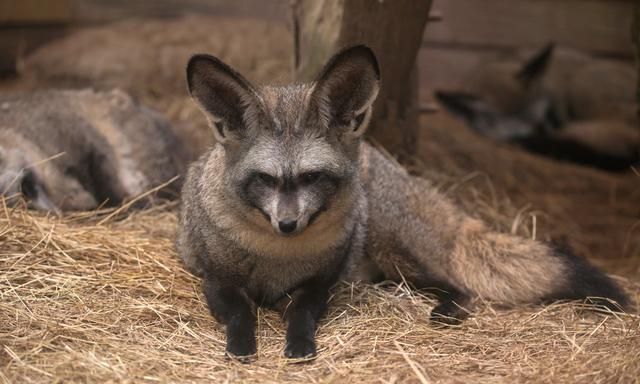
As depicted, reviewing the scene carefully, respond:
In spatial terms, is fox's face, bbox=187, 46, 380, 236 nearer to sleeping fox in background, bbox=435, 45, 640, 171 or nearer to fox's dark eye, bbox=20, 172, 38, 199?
fox's dark eye, bbox=20, 172, 38, 199

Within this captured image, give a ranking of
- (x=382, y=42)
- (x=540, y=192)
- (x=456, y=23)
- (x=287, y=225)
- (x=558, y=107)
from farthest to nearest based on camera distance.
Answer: (x=558, y=107), (x=456, y=23), (x=540, y=192), (x=382, y=42), (x=287, y=225)

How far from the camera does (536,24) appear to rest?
9.19m

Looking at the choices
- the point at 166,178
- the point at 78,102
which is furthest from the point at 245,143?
the point at 78,102

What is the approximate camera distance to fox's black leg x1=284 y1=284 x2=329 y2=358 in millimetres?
3643

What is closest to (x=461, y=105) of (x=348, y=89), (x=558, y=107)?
(x=558, y=107)

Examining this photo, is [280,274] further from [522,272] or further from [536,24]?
[536,24]

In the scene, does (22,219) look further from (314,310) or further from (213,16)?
(213,16)

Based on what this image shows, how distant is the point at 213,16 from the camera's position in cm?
890

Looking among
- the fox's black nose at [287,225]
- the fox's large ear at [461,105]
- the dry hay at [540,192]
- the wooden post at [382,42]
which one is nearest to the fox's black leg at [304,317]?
the fox's black nose at [287,225]

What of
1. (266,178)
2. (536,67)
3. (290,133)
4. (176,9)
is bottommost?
(536,67)

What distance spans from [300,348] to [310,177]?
31.6 inches

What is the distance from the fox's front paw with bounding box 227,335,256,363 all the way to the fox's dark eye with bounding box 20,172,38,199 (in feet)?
8.01

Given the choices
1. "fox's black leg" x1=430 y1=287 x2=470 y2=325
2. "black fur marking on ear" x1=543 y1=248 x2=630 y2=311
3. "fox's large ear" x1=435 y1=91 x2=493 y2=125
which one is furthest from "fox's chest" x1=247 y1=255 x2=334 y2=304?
"fox's large ear" x1=435 y1=91 x2=493 y2=125

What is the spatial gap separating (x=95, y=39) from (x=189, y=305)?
5.07m
